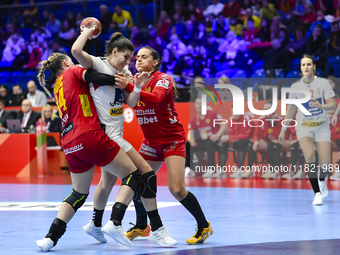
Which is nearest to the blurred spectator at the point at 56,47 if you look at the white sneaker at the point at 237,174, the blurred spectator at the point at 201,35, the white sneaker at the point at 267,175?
the blurred spectator at the point at 201,35

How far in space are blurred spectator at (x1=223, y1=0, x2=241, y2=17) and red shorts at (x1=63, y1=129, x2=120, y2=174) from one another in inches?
449

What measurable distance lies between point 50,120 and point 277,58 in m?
5.92

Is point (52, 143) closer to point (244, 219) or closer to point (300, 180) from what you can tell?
point (300, 180)

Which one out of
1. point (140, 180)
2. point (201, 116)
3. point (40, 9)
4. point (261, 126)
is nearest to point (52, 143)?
point (201, 116)

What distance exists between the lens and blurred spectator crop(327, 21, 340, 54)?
482 inches

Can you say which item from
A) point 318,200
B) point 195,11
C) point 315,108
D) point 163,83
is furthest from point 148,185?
point 195,11

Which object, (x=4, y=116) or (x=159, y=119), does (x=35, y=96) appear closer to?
(x=4, y=116)

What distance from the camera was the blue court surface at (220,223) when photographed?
13.0 feet

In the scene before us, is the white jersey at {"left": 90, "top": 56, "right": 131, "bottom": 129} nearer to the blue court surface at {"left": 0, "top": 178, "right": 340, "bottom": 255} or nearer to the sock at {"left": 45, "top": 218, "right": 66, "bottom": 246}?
the sock at {"left": 45, "top": 218, "right": 66, "bottom": 246}

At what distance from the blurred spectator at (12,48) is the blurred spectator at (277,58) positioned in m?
8.30

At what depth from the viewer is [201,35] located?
46.8 feet

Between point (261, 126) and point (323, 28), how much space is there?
14.5 ft

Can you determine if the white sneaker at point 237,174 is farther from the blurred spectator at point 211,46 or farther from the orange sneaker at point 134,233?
the orange sneaker at point 134,233

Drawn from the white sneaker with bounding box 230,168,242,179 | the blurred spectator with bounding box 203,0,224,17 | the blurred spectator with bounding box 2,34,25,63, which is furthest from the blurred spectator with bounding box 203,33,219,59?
the blurred spectator with bounding box 2,34,25,63
